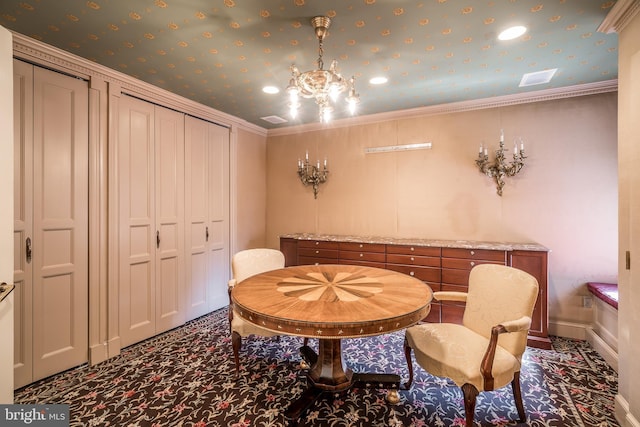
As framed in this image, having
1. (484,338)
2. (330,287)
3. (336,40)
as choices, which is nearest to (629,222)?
(484,338)

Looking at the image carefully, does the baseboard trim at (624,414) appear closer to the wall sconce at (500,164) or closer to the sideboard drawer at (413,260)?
the sideboard drawer at (413,260)

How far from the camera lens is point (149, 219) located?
126 inches

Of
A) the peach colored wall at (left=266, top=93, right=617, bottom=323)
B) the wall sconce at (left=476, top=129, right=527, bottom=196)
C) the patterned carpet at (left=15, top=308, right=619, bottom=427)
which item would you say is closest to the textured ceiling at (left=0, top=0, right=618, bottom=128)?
the peach colored wall at (left=266, top=93, right=617, bottom=323)

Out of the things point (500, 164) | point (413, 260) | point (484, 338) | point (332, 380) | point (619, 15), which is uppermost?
point (619, 15)

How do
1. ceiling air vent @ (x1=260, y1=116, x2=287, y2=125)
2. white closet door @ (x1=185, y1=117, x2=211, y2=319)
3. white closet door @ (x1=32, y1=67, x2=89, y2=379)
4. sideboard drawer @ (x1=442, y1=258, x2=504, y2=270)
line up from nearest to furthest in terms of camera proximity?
white closet door @ (x1=32, y1=67, x2=89, y2=379) < sideboard drawer @ (x1=442, y1=258, x2=504, y2=270) < white closet door @ (x1=185, y1=117, x2=211, y2=319) < ceiling air vent @ (x1=260, y1=116, x2=287, y2=125)

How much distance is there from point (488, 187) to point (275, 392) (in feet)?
10.7

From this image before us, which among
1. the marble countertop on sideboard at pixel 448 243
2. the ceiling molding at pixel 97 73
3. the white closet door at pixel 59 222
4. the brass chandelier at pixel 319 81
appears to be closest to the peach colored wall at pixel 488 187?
the marble countertop on sideboard at pixel 448 243

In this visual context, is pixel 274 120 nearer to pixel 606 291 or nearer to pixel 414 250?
pixel 414 250

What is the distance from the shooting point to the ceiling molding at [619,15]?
70.0 inches

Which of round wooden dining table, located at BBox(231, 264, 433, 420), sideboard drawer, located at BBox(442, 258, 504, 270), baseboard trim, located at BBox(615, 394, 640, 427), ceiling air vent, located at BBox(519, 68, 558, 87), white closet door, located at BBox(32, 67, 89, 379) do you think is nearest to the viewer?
round wooden dining table, located at BBox(231, 264, 433, 420)

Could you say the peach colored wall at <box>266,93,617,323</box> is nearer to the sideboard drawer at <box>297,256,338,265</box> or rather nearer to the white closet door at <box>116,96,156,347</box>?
the sideboard drawer at <box>297,256,338,265</box>

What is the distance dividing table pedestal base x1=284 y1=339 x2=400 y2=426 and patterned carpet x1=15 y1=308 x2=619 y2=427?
8 centimetres

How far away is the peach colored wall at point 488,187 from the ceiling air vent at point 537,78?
0.40 m

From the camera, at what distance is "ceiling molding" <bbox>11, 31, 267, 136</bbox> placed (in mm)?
2293
